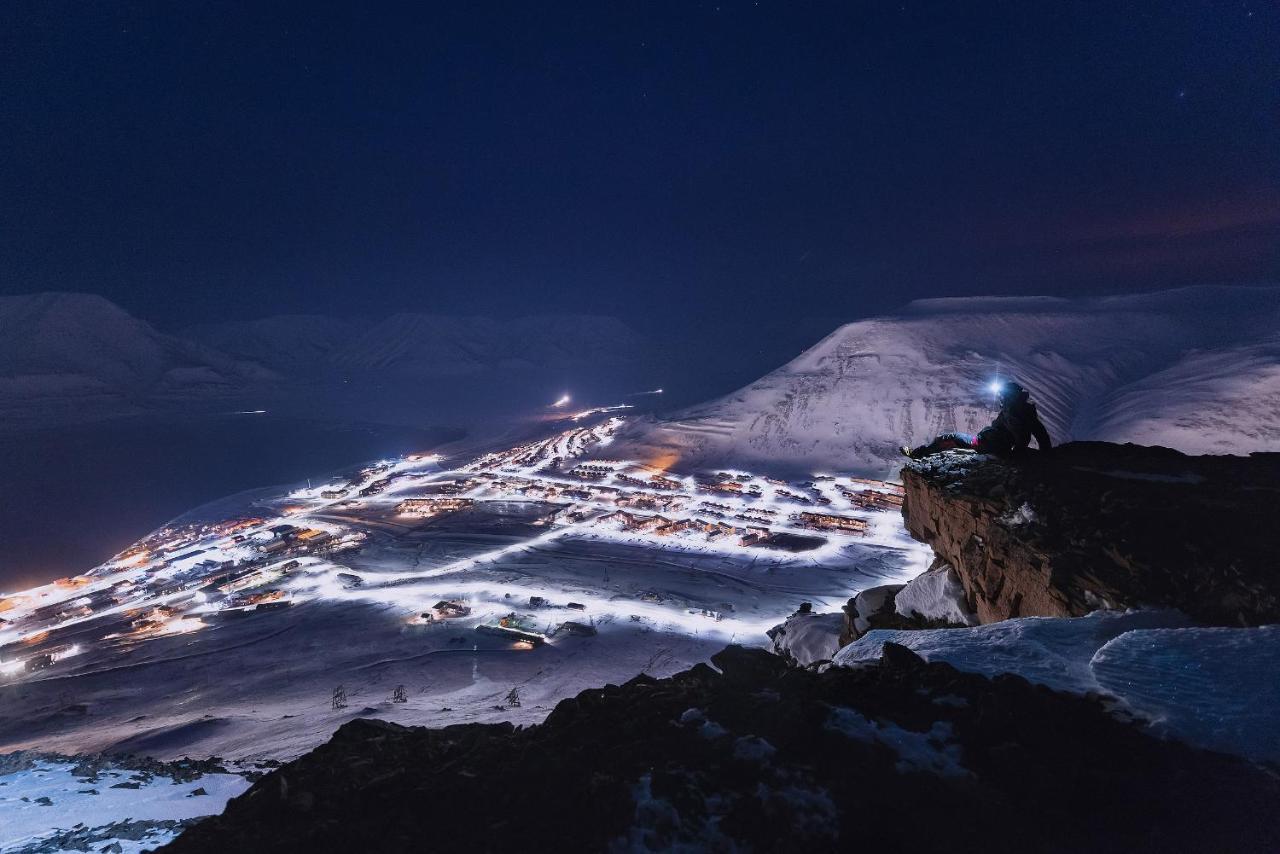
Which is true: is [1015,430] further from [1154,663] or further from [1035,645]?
[1154,663]

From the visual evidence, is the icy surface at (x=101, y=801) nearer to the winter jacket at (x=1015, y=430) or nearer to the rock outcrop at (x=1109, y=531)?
the rock outcrop at (x=1109, y=531)

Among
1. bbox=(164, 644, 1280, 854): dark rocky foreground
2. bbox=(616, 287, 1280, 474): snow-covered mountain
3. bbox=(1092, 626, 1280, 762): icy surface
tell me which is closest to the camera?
bbox=(164, 644, 1280, 854): dark rocky foreground

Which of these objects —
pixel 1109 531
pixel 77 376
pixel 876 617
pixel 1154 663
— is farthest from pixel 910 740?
pixel 77 376

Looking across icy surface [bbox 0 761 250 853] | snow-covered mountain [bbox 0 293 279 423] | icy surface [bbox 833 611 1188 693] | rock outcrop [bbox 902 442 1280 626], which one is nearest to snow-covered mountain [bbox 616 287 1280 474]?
rock outcrop [bbox 902 442 1280 626]

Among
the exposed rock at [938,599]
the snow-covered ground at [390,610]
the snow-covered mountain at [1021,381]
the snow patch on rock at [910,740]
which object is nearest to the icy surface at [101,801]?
the snow-covered ground at [390,610]

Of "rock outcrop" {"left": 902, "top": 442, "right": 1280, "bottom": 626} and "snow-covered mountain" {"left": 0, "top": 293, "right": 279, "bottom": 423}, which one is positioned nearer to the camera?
"rock outcrop" {"left": 902, "top": 442, "right": 1280, "bottom": 626}

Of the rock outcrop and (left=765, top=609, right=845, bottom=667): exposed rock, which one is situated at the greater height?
the rock outcrop

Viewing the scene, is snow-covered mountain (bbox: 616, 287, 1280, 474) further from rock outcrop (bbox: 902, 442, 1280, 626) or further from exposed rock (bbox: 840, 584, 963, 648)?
rock outcrop (bbox: 902, 442, 1280, 626)
